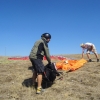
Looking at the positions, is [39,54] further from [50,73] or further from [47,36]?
[50,73]

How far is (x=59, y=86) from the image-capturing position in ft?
31.3

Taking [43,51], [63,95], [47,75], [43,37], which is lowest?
[63,95]

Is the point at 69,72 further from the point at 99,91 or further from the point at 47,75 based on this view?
the point at 99,91

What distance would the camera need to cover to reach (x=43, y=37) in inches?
370

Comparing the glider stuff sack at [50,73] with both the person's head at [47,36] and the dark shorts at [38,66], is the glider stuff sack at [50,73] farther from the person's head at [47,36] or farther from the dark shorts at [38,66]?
the person's head at [47,36]

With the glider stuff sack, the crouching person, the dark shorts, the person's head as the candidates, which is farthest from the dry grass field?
the person's head

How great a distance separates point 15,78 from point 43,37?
2.93m

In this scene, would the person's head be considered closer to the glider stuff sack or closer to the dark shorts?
the dark shorts

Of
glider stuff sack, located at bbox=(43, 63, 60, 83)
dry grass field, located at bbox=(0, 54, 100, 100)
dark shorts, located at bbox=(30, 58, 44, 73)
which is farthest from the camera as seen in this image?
glider stuff sack, located at bbox=(43, 63, 60, 83)

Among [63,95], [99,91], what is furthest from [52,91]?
[99,91]

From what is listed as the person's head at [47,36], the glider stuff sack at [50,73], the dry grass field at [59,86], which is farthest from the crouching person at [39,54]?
the dry grass field at [59,86]

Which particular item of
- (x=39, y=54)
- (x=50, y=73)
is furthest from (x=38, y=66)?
(x=50, y=73)

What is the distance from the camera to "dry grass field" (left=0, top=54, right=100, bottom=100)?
851 centimetres

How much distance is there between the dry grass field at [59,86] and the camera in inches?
335
